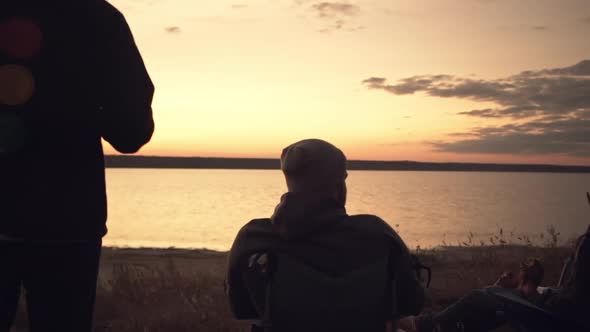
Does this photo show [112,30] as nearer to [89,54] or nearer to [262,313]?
[89,54]

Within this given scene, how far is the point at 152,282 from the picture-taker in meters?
7.74

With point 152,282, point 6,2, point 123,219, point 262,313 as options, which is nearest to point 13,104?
point 6,2

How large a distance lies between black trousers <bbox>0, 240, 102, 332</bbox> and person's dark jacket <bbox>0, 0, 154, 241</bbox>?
0.05 meters

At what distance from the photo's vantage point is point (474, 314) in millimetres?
4258

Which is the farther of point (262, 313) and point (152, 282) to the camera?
point (152, 282)

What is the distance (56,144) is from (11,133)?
131 mm

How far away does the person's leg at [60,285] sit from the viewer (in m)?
1.95

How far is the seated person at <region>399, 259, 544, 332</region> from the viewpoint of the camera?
419 cm

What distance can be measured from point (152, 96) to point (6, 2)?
21.1 inches

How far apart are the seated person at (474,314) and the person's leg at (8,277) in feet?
9.38

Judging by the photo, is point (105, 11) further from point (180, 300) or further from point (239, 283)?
point (180, 300)

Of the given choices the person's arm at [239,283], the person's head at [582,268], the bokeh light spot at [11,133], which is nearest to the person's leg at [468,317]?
the person's head at [582,268]

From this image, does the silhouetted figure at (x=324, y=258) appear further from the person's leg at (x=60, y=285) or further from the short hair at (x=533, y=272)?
the short hair at (x=533, y=272)

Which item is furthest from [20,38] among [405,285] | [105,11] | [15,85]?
[405,285]
